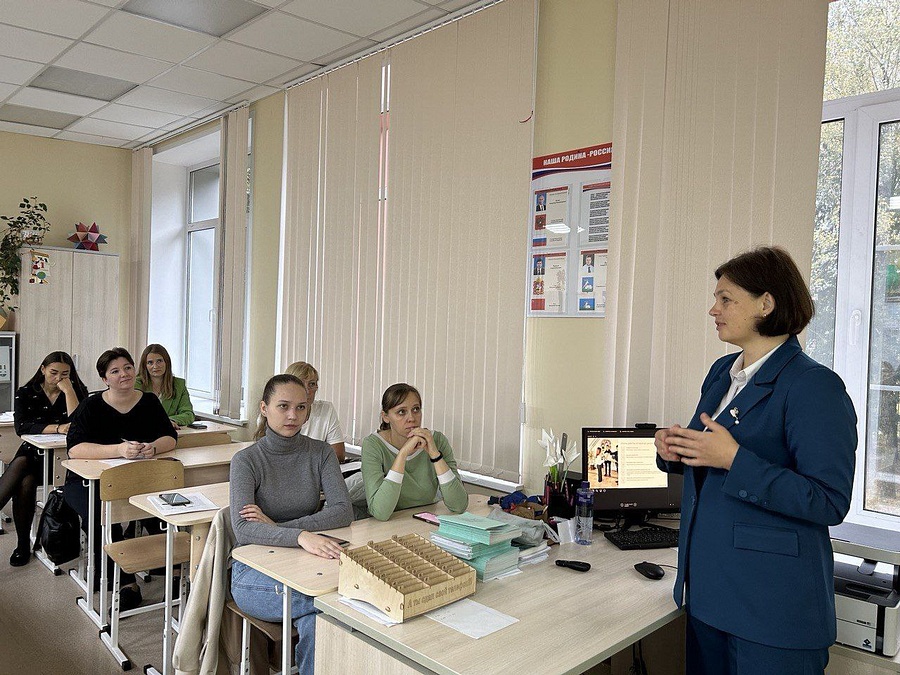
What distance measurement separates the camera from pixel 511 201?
352 cm

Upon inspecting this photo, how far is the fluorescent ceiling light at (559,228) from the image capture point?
3342 mm

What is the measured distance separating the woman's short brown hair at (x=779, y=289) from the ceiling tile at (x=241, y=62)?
3.81 m

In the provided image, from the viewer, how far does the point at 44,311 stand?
6.56 m

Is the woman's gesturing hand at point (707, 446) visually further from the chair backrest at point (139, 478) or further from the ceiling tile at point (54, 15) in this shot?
the ceiling tile at point (54, 15)

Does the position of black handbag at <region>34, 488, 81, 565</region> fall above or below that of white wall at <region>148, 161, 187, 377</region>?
below

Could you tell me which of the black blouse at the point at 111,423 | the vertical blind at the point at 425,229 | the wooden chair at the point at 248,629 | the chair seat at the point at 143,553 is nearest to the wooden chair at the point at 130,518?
the chair seat at the point at 143,553

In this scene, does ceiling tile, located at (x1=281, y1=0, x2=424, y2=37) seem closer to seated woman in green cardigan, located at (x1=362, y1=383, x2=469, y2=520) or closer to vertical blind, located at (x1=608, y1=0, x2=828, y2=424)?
vertical blind, located at (x1=608, y1=0, x2=828, y2=424)

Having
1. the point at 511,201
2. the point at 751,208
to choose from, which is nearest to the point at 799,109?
the point at 751,208

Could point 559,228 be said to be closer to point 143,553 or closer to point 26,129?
point 143,553

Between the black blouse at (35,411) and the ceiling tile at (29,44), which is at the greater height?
the ceiling tile at (29,44)

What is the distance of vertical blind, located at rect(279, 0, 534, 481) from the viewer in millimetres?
3553

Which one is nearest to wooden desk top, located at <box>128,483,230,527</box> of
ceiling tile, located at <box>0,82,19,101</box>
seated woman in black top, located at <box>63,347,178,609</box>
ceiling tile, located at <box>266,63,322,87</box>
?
seated woman in black top, located at <box>63,347,178,609</box>

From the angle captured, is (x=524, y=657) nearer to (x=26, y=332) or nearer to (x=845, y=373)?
(x=845, y=373)

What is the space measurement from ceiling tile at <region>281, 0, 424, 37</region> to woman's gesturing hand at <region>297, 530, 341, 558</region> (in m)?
2.82
